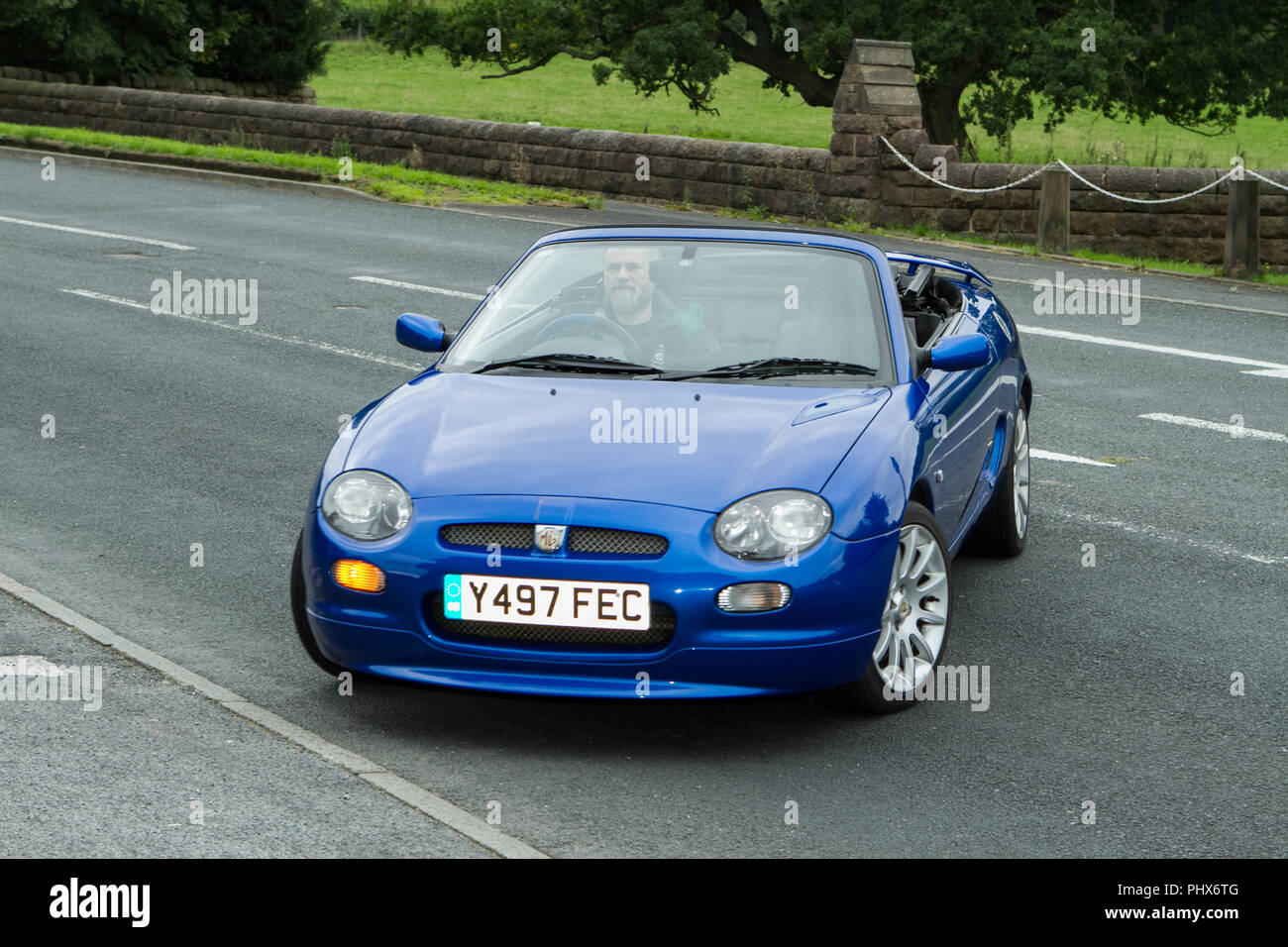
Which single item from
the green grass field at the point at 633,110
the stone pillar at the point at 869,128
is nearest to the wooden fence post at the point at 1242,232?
the stone pillar at the point at 869,128

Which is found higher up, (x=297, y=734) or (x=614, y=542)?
(x=614, y=542)

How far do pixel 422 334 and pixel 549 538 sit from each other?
1897 mm

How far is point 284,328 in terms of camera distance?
1372cm

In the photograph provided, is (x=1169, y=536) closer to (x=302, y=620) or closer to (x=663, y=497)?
(x=663, y=497)

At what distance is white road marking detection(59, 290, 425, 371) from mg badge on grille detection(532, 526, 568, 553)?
709 centimetres

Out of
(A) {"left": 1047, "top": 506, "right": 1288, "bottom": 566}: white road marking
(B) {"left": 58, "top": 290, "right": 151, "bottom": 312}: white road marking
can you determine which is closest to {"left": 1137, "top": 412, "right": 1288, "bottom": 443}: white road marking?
(A) {"left": 1047, "top": 506, "right": 1288, "bottom": 566}: white road marking

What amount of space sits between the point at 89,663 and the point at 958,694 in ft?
9.51

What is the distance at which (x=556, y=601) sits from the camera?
5000 millimetres

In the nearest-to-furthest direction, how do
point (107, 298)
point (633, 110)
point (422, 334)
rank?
point (422, 334)
point (107, 298)
point (633, 110)

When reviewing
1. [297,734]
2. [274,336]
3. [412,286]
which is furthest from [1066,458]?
[412,286]

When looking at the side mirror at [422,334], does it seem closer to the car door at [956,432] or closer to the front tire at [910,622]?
the car door at [956,432]

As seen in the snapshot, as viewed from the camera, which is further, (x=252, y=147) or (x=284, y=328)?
(x=252, y=147)
